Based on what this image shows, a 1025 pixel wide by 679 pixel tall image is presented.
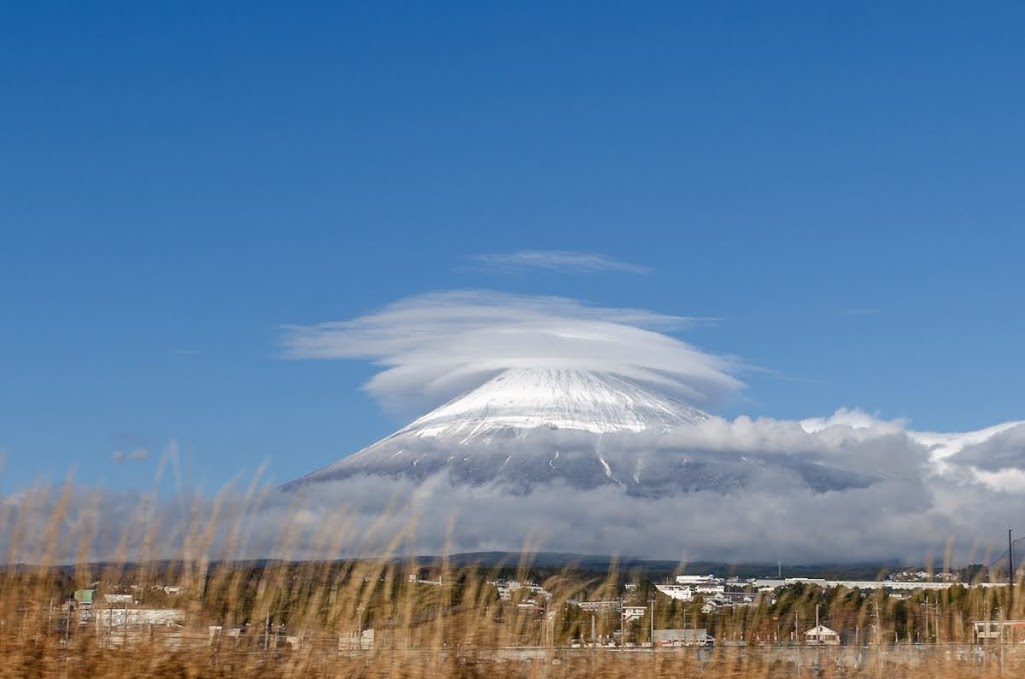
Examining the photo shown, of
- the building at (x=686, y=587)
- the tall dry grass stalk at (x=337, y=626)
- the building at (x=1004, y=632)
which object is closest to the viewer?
the tall dry grass stalk at (x=337, y=626)

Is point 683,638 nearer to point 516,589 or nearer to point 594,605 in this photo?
point 594,605

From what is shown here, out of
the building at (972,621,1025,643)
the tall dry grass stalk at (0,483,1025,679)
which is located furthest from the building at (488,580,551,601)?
the building at (972,621,1025,643)

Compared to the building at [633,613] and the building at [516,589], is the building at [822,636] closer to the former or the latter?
the building at [633,613]

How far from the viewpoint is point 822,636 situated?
13.5 m

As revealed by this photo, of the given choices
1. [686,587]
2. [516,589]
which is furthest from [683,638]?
[686,587]

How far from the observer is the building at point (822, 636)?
13167 mm

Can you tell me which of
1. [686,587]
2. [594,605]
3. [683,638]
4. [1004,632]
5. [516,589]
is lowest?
[683,638]

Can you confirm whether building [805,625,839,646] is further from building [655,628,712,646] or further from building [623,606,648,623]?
building [623,606,648,623]

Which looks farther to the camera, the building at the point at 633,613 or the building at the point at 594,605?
the building at the point at 633,613

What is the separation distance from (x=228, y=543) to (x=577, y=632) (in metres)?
3.75

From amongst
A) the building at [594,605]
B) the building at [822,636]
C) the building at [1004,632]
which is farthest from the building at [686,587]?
the building at [1004,632]

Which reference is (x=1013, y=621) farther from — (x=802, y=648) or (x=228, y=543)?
(x=228, y=543)

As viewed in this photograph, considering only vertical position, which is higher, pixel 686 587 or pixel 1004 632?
pixel 686 587

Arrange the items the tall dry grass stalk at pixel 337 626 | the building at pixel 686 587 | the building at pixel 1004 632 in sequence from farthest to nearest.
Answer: the building at pixel 686 587, the building at pixel 1004 632, the tall dry grass stalk at pixel 337 626
